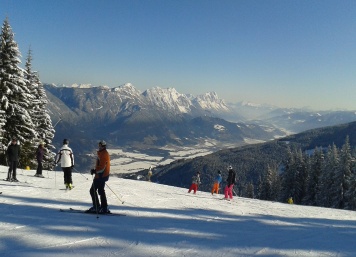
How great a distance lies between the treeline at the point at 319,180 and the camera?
138 feet

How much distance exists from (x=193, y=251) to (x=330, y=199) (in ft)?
139

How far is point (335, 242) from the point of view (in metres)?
8.99

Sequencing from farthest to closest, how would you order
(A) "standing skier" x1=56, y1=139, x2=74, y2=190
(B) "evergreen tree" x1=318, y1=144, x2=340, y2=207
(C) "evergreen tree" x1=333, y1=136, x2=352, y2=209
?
1. (B) "evergreen tree" x1=318, y1=144, x2=340, y2=207
2. (C) "evergreen tree" x1=333, y1=136, x2=352, y2=209
3. (A) "standing skier" x1=56, y1=139, x2=74, y2=190

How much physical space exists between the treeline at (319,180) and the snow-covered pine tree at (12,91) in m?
38.1

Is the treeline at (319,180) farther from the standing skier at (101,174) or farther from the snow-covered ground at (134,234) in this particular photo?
the standing skier at (101,174)

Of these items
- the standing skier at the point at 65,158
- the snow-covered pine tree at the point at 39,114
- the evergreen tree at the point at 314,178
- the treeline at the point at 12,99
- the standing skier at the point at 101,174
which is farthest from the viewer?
the evergreen tree at the point at 314,178

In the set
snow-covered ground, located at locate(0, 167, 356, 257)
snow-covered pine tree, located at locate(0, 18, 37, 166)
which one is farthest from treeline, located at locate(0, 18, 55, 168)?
snow-covered ground, located at locate(0, 167, 356, 257)

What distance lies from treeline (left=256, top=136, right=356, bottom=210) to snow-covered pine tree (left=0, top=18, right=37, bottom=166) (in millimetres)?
38138

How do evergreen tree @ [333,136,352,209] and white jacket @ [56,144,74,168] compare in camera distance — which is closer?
white jacket @ [56,144,74,168]

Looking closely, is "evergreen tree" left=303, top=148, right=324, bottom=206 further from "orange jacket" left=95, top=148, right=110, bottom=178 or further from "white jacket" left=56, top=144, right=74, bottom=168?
"orange jacket" left=95, top=148, right=110, bottom=178

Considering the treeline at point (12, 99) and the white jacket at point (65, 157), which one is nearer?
the white jacket at point (65, 157)

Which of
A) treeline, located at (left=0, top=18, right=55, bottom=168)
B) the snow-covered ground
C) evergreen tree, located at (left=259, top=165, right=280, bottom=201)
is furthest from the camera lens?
evergreen tree, located at (left=259, top=165, right=280, bottom=201)

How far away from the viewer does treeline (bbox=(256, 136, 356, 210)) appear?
42094 millimetres

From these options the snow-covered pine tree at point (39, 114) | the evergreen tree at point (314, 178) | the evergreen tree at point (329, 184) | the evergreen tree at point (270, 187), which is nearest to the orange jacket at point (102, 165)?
the snow-covered pine tree at point (39, 114)
